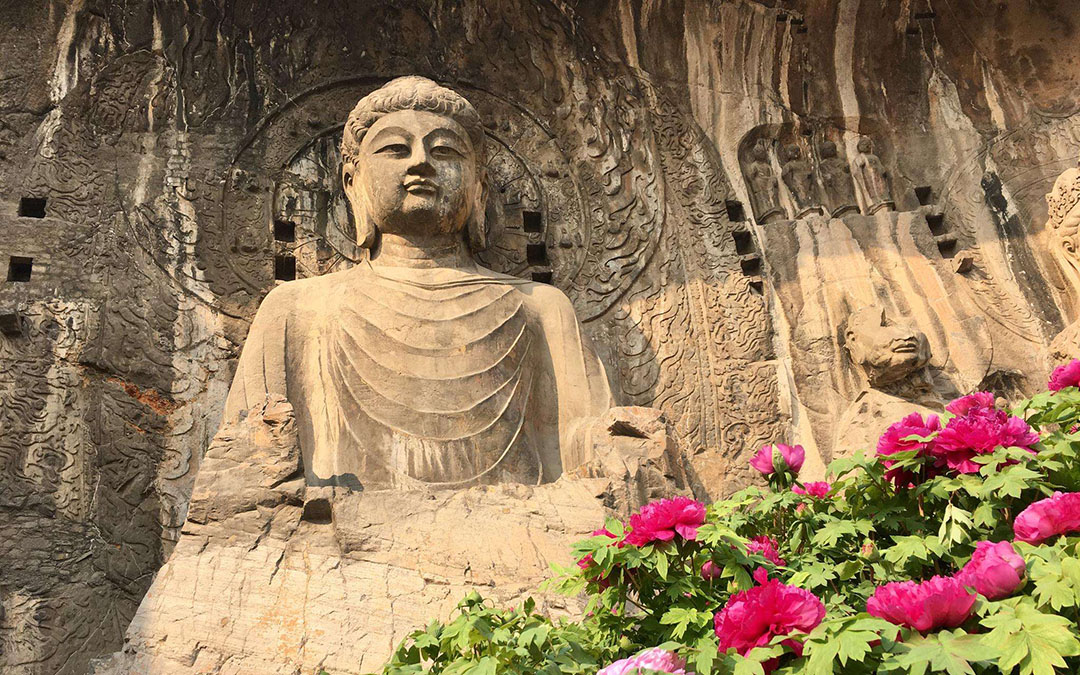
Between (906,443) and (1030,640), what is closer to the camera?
(1030,640)

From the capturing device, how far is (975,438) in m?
3.74

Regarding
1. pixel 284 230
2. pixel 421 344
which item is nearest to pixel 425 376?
pixel 421 344

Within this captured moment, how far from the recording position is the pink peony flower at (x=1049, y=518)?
131 inches

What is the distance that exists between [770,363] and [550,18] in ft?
9.39

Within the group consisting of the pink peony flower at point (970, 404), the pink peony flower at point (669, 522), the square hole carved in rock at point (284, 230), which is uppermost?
the square hole carved in rock at point (284, 230)

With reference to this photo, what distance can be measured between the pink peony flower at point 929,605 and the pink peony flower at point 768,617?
0.17 metres

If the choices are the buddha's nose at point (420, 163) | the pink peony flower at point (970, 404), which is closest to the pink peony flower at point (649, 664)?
the pink peony flower at point (970, 404)

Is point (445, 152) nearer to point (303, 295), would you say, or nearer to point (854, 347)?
point (303, 295)

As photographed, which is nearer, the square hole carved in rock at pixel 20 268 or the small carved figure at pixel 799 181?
the square hole carved in rock at pixel 20 268

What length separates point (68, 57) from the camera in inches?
327

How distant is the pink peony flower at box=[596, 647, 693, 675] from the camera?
3084 mm

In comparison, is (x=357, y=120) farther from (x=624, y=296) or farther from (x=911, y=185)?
(x=911, y=185)

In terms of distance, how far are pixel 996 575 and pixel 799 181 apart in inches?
235

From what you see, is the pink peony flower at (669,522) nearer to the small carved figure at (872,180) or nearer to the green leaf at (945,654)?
the green leaf at (945,654)
